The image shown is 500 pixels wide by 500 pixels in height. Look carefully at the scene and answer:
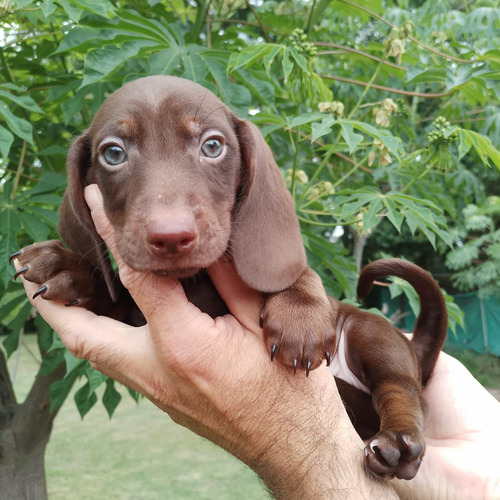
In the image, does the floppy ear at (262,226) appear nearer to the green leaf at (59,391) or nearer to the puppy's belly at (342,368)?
the puppy's belly at (342,368)

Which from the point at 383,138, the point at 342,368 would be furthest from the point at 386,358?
the point at 383,138

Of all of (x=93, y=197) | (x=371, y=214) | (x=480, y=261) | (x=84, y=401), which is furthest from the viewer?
(x=480, y=261)

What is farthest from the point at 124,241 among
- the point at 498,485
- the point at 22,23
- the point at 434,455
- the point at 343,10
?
the point at 343,10

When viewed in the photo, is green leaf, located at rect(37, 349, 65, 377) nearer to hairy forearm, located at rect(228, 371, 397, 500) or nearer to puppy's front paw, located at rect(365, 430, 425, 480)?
hairy forearm, located at rect(228, 371, 397, 500)

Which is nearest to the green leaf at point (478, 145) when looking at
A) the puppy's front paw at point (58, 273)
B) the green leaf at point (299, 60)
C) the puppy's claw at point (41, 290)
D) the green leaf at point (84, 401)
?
the green leaf at point (299, 60)

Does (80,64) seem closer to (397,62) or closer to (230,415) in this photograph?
(397,62)

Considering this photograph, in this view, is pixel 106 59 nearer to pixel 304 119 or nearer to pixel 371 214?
pixel 304 119
